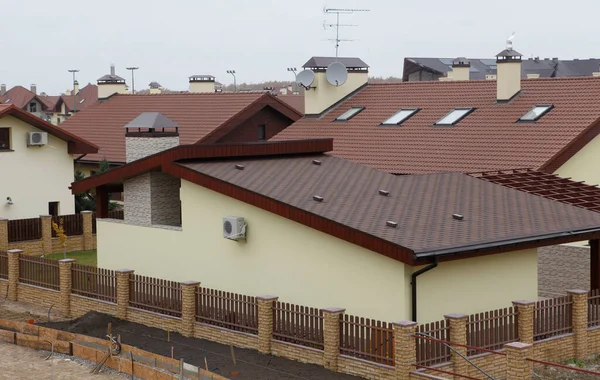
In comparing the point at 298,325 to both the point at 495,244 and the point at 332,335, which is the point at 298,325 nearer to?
the point at 332,335

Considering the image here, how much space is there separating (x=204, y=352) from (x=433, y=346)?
16.7ft

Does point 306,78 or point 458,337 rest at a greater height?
point 306,78

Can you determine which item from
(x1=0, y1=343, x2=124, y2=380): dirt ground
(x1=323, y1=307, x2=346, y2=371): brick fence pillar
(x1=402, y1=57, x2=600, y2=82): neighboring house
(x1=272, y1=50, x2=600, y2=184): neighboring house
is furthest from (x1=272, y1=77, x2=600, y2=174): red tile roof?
(x1=402, y1=57, x2=600, y2=82): neighboring house

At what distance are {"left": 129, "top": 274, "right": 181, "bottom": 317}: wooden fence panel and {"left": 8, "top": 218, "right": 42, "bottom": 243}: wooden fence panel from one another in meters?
11.9

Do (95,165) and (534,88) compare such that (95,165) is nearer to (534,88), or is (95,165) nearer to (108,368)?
(534,88)

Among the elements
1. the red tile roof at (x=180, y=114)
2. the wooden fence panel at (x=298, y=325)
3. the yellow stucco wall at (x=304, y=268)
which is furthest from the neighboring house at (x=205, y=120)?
the wooden fence panel at (x=298, y=325)

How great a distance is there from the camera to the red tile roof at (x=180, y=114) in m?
45.3

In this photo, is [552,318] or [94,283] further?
[94,283]

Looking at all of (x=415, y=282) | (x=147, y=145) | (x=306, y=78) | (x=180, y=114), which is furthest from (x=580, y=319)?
(x=180, y=114)

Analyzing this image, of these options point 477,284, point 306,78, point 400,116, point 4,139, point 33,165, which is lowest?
point 477,284

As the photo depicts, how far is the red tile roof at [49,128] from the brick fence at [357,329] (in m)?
14.2

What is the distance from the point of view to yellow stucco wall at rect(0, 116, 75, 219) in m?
37.2

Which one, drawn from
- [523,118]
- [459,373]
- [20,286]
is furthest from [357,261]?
[523,118]

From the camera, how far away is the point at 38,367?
65.1ft
